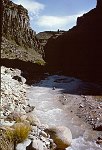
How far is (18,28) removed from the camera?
3738 inches

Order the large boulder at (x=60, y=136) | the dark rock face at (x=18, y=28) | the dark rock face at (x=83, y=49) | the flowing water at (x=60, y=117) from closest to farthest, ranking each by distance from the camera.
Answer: the large boulder at (x=60, y=136), the flowing water at (x=60, y=117), the dark rock face at (x=83, y=49), the dark rock face at (x=18, y=28)

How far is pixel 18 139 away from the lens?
9398 mm

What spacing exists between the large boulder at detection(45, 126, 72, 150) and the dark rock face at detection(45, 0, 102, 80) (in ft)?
71.3

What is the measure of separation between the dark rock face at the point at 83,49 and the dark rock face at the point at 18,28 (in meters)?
42.3

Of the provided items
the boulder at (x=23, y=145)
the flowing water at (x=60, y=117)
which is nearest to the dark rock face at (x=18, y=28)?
the flowing water at (x=60, y=117)

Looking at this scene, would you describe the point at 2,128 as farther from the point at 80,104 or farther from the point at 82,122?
the point at 80,104

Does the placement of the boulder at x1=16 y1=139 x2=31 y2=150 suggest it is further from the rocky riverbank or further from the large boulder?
the large boulder

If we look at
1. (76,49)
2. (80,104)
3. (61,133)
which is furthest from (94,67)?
(61,133)

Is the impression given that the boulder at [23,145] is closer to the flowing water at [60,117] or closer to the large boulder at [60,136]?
the large boulder at [60,136]

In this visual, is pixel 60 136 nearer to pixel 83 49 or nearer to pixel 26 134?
pixel 26 134

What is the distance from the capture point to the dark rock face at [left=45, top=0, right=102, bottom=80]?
35.6 meters

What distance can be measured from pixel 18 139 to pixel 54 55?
Result: 37925 mm

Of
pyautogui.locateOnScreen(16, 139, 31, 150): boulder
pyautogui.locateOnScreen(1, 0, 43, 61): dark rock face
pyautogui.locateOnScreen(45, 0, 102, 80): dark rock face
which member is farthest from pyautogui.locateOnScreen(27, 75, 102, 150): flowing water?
pyautogui.locateOnScreen(1, 0, 43, 61): dark rock face

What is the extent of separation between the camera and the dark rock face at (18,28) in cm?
8800
